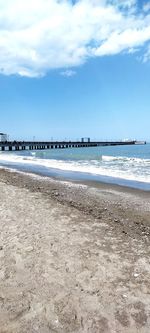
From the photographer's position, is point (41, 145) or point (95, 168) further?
point (41, 145)

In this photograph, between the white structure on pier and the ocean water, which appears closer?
the ocean water

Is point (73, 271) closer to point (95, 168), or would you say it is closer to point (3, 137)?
point (95, 168)

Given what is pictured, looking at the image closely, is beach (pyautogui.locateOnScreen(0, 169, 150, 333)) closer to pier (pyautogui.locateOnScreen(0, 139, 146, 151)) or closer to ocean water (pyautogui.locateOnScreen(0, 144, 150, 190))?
ocean water (pyautogui.locateOnScreen(0, 144, 150, 190))

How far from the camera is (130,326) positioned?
4.09 m

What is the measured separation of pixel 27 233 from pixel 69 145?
10444 centimetres

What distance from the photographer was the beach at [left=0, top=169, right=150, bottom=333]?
4.18 meters

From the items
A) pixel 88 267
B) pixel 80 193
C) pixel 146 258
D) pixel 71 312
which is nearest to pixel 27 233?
pixel 88 267

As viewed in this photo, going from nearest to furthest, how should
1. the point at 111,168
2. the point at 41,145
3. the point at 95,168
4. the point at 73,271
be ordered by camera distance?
the point at 73,271, the point at 95,168, the point at 111,168, the point at 41,145

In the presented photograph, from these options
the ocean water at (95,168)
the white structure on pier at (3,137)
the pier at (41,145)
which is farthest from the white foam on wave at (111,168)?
the white structure on pier at (3,137)

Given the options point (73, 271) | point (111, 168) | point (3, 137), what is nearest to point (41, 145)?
point (3, 137)

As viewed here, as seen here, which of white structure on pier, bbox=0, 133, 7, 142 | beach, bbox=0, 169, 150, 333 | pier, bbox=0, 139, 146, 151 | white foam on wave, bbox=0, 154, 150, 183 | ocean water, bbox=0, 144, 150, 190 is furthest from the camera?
white structure on pier, bbox=0, 133, 7, 142

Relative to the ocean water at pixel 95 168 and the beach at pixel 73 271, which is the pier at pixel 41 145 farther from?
the beach at pixel 73 271

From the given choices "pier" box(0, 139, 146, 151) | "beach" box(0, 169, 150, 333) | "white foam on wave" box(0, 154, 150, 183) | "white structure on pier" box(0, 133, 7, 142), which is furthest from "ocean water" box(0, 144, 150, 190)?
"white structure on pier" box(0, 133, 7, 142)

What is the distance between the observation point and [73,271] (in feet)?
17.6
